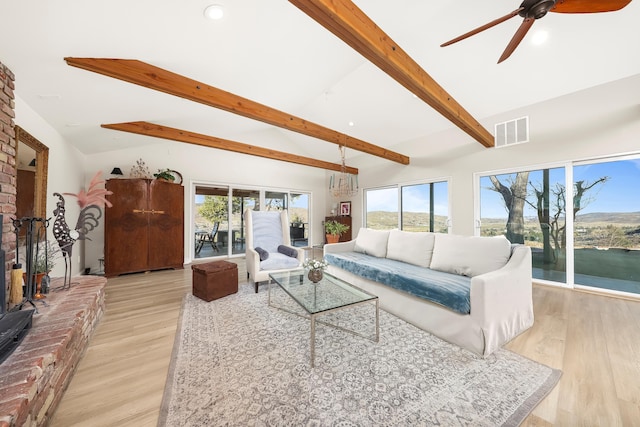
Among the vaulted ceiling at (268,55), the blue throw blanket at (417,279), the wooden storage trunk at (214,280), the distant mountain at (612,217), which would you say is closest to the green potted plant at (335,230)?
the blue throw blanket at (417,279)

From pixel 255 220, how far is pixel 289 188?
123 inches

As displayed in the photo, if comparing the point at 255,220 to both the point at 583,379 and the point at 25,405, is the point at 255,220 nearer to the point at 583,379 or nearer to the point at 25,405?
the point at 25,405

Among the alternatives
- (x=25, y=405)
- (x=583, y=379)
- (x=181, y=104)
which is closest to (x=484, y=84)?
(x=583, y=379)

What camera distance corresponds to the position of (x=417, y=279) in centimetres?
228

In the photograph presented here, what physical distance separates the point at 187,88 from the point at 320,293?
2559 mm

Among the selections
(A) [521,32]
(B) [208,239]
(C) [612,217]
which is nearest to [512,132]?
(C) [612,217]

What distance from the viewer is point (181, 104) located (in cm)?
310

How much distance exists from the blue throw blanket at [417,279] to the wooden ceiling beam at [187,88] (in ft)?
7.43

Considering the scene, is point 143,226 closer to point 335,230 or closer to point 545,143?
point 335,230

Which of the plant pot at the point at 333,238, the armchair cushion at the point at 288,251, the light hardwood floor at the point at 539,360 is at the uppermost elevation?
the armchair cushion at the point at 288,251

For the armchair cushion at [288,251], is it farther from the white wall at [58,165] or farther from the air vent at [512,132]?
the air vent at [512,132]

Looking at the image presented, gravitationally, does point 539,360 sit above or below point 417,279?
below

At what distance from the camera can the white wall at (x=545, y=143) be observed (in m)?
3.03

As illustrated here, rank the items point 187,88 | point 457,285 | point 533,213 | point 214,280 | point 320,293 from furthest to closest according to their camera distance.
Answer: point 533,213 < point 214,280 < point 187,88 < point 320,293 < point 457,285
